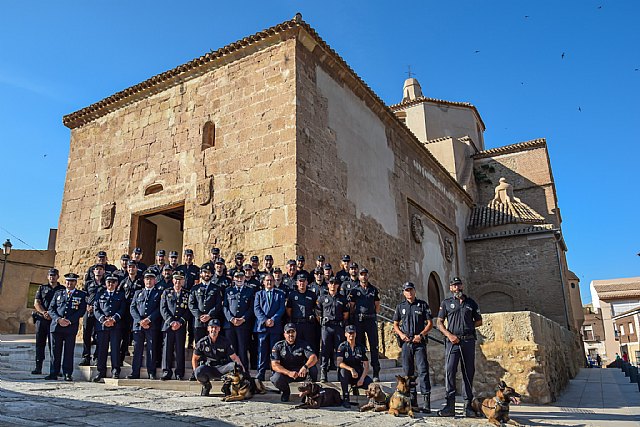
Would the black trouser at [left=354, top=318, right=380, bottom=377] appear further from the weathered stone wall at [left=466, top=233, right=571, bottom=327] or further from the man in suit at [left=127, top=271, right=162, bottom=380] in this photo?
the weathered stone wall at [left=466, top=233, right=571, bottom=327]

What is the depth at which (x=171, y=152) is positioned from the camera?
1147 cm

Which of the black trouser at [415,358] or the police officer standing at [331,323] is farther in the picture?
the police officer standing at [331,323]

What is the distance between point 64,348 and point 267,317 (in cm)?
301

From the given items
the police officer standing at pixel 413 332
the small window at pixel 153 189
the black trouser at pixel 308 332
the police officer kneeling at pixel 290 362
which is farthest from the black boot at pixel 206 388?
the small window at pixel 153 189

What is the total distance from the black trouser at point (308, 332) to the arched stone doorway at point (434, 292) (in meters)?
8.64

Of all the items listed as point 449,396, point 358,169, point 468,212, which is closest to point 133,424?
point 449,396

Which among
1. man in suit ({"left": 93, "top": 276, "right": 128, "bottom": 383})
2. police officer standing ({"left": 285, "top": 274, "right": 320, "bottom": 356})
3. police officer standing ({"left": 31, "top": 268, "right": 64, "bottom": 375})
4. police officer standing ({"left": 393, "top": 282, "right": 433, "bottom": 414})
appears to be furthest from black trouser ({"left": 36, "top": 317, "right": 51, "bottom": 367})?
police officer standing ({"left": 393, "top": 282, "right": 433, "bottom": 414})

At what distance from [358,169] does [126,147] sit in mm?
5672

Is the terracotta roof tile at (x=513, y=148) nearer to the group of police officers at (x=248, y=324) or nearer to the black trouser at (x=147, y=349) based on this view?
the group of police officers at (x=248, y=324)

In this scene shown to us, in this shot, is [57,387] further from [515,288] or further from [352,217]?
[515,288]

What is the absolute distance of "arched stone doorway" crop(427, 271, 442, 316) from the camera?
1553 centimetres

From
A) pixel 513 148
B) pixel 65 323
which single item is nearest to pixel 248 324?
pixel 65 323

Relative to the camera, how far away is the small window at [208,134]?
11125 millimetres

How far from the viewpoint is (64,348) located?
7285 millimetres
